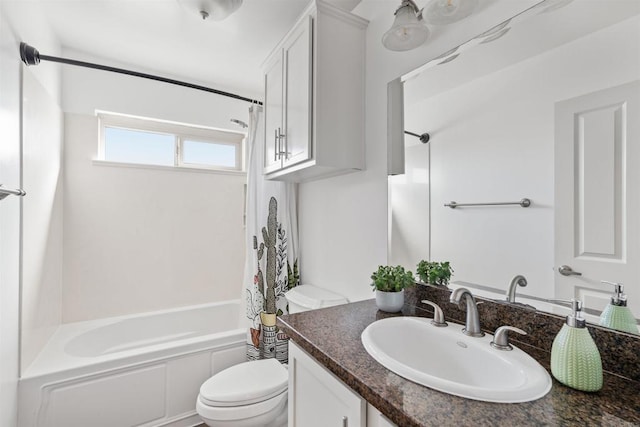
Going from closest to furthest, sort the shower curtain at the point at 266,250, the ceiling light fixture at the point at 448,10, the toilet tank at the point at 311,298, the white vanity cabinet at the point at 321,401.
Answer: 1. the white vanity cabinet at the point at 321,401
2. the ceiling light fixture at the point at 448,10
3. the toilet tank at the point at 311,298
4. the shower curtain at the point at 266,250

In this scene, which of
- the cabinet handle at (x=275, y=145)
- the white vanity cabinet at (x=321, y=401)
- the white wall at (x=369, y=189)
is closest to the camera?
the white vanity cabinet at (x=321, y=401)

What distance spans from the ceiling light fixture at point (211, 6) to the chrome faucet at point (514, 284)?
5.57 ft

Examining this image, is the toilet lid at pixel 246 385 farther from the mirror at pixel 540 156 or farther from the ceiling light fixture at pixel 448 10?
the ceiling light fixture at pixel 448 10

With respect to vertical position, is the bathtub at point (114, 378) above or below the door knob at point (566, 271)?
below

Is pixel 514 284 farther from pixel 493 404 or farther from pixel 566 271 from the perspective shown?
pixel 493 404

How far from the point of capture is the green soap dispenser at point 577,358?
2.11ft

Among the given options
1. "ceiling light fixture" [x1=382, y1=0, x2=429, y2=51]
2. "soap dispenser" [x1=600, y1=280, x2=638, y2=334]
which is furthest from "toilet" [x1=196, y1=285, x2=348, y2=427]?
"ceiling light fixture" [x1=382, y1=0, x2=429, y2=51]

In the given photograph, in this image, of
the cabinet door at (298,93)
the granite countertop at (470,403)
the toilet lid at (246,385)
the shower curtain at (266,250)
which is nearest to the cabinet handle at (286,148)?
the cabinet door at (298,93)

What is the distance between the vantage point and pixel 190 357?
1875 mm

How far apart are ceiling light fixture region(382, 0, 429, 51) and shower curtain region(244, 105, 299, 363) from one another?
1.13 metres

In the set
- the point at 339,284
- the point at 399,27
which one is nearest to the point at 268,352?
the point at 339,284

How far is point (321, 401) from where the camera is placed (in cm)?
88

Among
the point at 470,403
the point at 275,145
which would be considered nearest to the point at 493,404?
the point at 470,403

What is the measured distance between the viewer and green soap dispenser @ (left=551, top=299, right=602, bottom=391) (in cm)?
64
